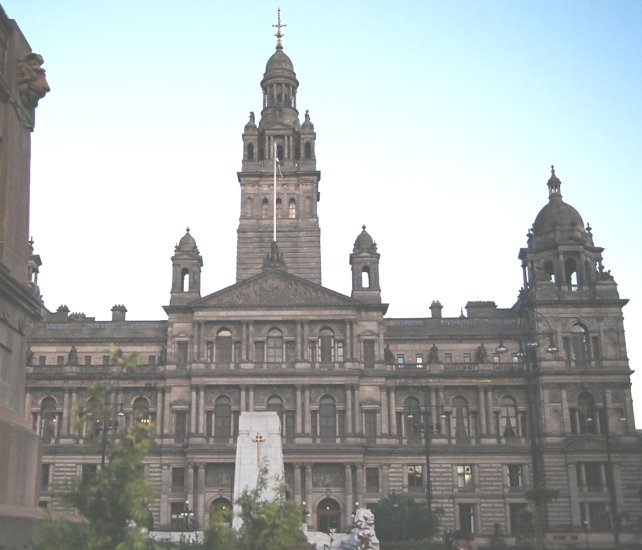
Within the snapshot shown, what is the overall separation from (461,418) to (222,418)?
63.1ft

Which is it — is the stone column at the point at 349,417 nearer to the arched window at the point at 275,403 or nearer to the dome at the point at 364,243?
the arched window at the point at 275,403

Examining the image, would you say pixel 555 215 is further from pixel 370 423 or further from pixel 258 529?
pixel 258 529

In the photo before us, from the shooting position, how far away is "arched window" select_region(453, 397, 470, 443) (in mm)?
72750

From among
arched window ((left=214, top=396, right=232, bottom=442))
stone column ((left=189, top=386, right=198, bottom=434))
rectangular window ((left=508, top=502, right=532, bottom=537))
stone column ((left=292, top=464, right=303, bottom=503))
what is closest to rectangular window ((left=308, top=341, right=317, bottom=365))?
arched window ((left=214, top=396, right=232, bottom=442))

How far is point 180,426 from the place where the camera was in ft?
234

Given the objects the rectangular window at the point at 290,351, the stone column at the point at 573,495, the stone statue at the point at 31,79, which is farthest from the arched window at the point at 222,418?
the stone statue at the point at 31,79

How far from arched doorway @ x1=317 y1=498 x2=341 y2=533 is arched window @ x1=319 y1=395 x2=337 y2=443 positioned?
506 cm

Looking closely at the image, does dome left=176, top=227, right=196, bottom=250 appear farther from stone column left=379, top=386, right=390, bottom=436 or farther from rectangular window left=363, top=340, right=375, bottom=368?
stone column left=379, top=386, right=390, bottom=436

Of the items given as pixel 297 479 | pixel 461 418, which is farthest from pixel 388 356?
pixel 297 479

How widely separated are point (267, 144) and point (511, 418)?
34.3m

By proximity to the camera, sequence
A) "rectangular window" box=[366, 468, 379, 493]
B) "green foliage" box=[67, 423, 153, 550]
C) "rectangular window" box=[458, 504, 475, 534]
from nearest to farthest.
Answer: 1. "green foliage" box=[67, 423, 153, 550]
2. "rectangular window" box=[458, 504, 475, 534]
3. "rectangular window" box=[366, 468, 379, 493]

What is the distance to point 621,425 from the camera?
70500mm

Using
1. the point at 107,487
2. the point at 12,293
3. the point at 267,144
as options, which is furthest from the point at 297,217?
the point at 107,487

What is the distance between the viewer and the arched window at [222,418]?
70.8 metres
